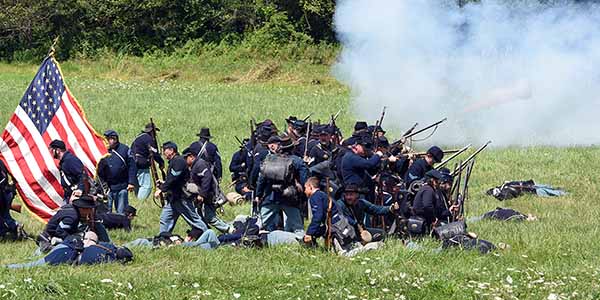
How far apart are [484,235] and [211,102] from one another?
23582 millimetres

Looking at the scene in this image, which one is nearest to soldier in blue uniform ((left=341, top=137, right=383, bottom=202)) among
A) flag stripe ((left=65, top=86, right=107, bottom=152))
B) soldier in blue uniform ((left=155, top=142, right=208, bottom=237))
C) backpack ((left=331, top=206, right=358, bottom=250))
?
backpack ((left=331, top=206, right=358, bottom=250))

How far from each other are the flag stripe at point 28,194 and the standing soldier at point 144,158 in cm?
339

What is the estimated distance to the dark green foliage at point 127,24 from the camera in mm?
57531

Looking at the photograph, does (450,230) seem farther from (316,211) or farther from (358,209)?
(316,211)

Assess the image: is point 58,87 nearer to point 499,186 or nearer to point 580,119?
point 499,186

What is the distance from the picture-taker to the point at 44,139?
59.2ft

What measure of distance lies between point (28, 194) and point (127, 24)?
42719 millimetres

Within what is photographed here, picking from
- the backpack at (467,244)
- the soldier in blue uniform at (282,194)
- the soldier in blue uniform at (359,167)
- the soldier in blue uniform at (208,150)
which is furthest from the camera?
the soldier in blue uniform at (208,150)

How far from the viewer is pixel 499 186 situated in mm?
22938

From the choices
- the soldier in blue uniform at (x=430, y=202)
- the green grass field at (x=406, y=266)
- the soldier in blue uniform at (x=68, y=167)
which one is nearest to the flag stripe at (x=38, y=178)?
the soldier in blue uniform at (x=68, y=167)

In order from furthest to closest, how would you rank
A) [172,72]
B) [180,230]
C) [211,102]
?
1. [172,72]
2. [211,102]
3. [180,230]

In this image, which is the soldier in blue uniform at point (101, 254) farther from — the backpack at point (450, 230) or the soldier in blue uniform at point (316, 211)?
the backpack at point (450, 230)

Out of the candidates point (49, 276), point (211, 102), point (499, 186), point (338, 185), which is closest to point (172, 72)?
point (211, 102)

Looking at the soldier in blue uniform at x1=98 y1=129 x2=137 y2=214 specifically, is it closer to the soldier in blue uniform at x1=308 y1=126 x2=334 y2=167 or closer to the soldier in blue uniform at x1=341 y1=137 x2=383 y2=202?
the soldier in blue uniform at x1=308 y1=126 x2=334 y2=167
